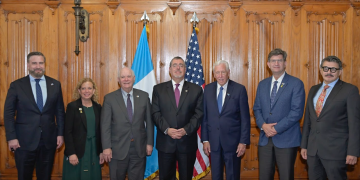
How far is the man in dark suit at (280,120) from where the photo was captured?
309 cm

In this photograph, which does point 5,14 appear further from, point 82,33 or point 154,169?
point 154,169

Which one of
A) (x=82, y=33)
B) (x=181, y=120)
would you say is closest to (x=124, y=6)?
(x=82, y=33)

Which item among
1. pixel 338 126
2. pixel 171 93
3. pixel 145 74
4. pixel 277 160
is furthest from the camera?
pixel 145 74

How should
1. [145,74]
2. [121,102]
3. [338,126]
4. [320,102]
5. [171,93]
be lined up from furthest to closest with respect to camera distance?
[145,74], [171,93], [121,102], [320,102], [338,126]

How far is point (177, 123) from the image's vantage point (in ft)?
10.8

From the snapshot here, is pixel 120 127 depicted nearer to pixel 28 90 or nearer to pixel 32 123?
pixel 32 123

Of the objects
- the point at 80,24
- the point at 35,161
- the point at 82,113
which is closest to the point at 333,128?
the point at 82,113

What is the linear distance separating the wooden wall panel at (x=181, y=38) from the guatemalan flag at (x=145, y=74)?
0.82ft

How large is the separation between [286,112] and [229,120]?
63 centimetres

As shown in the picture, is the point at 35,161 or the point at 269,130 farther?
the point at 35,161

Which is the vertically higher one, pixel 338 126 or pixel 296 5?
pixel 296 5

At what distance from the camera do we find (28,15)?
4.59 meters

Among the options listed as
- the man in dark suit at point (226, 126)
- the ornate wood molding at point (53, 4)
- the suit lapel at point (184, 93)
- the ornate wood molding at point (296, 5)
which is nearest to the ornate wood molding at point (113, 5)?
the ornate wood molding at point (53, 4)

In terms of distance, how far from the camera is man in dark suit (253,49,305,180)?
3090mm
